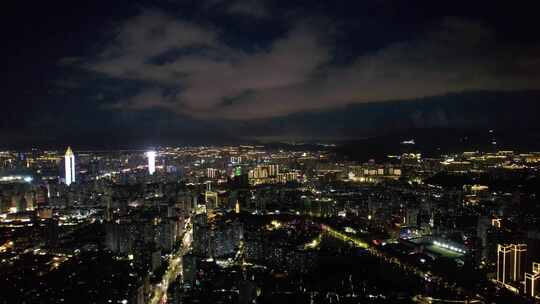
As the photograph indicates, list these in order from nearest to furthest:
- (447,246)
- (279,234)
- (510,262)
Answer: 1. (510,262)
2. (447,246)
3. (279,234)

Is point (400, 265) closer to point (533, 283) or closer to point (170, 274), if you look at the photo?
point (533, 283)

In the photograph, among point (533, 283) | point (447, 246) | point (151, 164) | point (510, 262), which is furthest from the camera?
point (151, 164)

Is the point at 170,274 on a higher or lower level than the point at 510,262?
lower

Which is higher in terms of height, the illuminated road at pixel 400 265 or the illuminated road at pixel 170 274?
the illuminated road at pixel 400 265

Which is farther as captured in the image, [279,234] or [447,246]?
[279,234]

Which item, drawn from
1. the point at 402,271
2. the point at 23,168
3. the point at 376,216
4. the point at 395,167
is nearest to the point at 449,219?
the point at 376,216

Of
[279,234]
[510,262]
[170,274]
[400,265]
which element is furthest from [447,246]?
[170,274]

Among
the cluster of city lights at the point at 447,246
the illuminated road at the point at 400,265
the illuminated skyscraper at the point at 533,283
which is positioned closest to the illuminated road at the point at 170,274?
the illuminated road at the point at 400,265

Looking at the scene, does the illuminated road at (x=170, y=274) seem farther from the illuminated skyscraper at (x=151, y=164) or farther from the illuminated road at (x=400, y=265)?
the illuminated skyscraper at (x=151, y=164)
